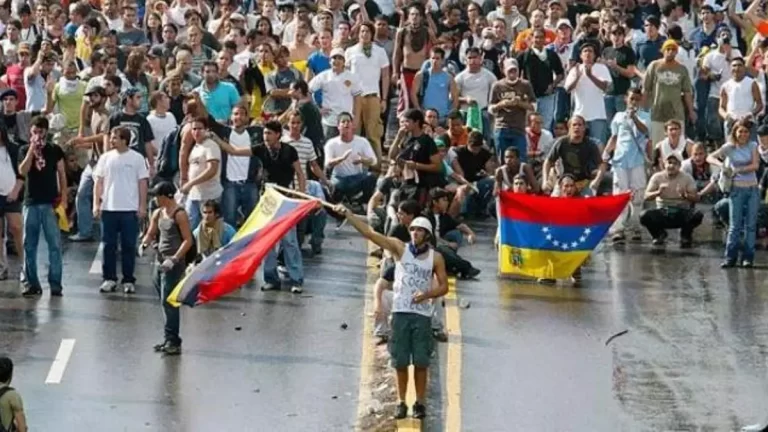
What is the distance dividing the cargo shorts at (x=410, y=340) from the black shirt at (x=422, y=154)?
5914mm

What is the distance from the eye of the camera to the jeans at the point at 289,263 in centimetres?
2445

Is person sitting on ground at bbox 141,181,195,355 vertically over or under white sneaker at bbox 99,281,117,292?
over

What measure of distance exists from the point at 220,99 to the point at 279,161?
342 centimetres

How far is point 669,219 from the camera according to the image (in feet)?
89.2

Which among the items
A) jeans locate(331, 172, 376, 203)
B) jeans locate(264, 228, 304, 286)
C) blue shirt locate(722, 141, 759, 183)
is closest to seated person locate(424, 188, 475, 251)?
jeans locate(264, 228, 304, 286)

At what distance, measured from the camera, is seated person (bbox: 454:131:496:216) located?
27.9 metres

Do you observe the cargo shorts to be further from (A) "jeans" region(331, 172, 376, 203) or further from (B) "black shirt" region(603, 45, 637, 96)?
(B) "black shirt" region(603, 45, 637, 96)

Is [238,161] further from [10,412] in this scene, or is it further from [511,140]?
[10,412]

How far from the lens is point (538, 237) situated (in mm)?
25328

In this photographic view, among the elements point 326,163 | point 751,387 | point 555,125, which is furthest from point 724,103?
point 751,387

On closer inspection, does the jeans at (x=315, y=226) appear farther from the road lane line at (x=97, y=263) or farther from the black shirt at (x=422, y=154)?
the road lane line at (x=97, y=263)

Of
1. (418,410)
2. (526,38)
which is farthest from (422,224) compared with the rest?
(526,38)

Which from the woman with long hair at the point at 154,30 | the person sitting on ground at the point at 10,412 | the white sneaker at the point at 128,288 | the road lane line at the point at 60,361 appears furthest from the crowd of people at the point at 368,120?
the person sitting on ground at the point at 10,412

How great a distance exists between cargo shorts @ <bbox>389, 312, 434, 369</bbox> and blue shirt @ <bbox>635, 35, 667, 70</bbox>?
13779 mm
